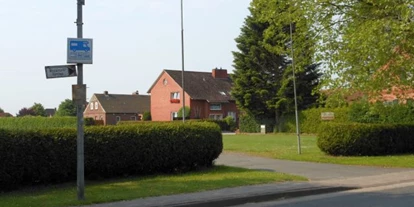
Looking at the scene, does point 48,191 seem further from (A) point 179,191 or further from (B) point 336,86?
(B) point 336,86

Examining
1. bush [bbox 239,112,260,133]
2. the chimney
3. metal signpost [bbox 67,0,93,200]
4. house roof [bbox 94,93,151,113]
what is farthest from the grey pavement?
house roof [bbox 94,93,151,113]

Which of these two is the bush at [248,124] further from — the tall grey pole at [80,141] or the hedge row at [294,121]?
the tall grey pole at [80,141]

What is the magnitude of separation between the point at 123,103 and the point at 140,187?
77175mm

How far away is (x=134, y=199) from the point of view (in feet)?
36.6

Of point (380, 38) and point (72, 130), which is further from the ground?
point (380, 38)

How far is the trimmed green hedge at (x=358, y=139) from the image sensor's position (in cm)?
2127

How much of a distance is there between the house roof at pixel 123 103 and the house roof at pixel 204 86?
19.1 metres

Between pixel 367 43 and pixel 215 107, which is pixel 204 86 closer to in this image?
pixel 215 107

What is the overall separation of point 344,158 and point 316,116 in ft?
90.6

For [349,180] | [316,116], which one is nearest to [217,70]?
[316,116]

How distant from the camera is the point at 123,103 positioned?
88.9 meters

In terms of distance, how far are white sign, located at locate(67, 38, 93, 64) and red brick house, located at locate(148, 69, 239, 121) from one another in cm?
5574

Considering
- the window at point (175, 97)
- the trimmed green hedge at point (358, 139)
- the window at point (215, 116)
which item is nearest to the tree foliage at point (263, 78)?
the window at point (215, 116)

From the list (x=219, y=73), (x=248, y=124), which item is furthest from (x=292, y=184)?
(x=219, y=73)
